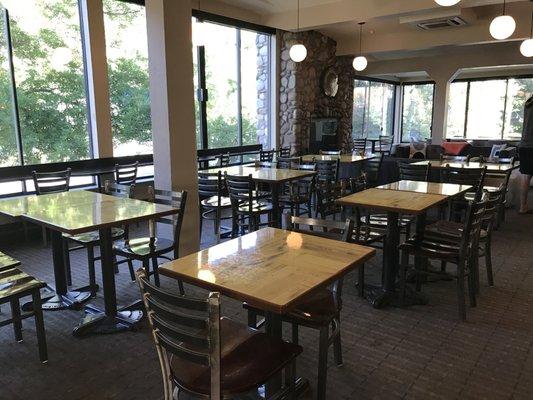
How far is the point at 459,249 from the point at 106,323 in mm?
2360

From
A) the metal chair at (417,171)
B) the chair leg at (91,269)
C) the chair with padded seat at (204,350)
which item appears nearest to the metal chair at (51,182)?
the chair leg at (91,269)

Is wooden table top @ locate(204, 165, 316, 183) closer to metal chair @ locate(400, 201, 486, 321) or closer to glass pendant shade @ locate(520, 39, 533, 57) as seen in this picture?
metal chair @ locate(400, 201, 486, 321)

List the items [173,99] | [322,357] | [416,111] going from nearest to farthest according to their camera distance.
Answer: [322,357] < [173,99] < [416,111]

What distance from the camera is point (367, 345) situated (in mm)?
2590

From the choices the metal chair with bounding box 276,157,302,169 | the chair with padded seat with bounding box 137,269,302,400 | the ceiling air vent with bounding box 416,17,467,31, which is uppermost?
the ceiling air vent with bounding box 416,17,467,31

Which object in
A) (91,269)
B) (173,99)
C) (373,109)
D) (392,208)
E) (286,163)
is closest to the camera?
(392,208)

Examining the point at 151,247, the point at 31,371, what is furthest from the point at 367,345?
the point at 31,371

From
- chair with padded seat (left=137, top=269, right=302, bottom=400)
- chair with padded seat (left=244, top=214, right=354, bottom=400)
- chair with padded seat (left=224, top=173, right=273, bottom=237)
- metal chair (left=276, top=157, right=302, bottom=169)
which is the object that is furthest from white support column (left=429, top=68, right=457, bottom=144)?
chair with padded seat (left=137, top=269, right=302, bottom=400)

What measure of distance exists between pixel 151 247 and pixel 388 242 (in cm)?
166

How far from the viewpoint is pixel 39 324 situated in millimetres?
2383

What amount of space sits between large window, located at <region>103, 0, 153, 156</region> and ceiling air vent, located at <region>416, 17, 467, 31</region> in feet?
14.6

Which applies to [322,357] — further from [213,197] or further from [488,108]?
[488,108]

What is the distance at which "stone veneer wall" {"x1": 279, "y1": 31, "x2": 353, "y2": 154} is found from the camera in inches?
309

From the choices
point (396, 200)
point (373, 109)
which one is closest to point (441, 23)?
point (396, 200)
